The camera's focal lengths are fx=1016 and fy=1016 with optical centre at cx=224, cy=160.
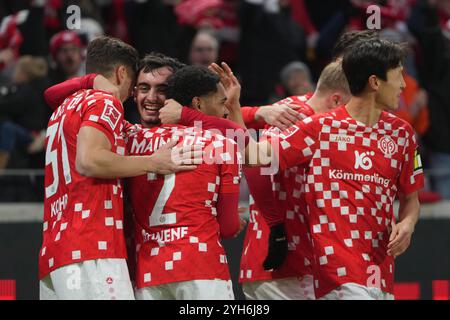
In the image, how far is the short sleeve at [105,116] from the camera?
17.6ft

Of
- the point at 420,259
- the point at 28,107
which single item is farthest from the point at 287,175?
the point at 28,107

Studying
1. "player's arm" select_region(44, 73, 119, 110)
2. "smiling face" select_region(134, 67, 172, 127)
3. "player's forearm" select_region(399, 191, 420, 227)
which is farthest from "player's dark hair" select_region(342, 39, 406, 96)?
"player's arm" select_region(44, 73, 119, 110)

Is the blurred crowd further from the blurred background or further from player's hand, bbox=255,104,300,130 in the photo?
player's hand, bbox=255,104,300,130

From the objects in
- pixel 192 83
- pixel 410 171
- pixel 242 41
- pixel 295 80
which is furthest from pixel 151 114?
pixel 242 41

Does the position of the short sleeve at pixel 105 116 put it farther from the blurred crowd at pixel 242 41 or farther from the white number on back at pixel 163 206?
the blurred crowd at pixel 242 41

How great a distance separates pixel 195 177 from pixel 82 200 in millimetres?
616

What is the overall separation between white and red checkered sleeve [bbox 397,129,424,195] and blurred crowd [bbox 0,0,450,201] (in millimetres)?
3707

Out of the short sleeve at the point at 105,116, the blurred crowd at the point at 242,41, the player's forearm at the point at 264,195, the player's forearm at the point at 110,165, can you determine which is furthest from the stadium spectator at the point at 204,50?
the player's forearm at the point at 110,165

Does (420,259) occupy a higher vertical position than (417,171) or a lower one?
lower

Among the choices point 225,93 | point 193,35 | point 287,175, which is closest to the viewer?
point 225,93

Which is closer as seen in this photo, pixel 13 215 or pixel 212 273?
pixel 212 273

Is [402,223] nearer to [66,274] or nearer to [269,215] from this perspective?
[269,215]

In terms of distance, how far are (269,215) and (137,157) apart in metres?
1.07

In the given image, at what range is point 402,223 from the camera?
5.70 metres
